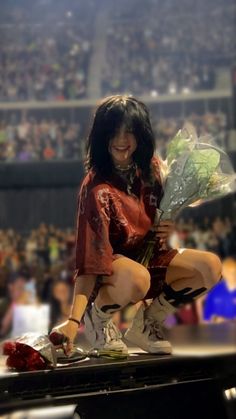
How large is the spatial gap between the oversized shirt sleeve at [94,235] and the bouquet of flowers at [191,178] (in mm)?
120

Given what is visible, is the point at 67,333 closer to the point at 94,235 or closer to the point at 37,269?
the point at 94,235

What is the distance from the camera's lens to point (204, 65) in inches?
223

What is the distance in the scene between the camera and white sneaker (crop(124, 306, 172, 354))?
1.33m

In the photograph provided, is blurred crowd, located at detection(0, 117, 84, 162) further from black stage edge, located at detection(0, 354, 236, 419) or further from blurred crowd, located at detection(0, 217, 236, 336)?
black stage edge, located at detection(0, 354, 236, 419)

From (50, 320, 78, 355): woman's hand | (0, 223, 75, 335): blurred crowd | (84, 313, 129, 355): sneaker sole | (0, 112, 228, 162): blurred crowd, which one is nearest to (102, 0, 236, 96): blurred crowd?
(0, 112, 228, 162): blurred crowd

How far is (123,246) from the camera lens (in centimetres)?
132

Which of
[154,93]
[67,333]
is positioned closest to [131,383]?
[67,333]

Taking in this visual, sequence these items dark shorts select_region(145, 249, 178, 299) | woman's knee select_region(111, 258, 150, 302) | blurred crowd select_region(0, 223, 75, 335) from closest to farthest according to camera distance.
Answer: woman's knee select_region(111, 258, 150, 302) → dark shorts select_region(145, 249, 178, 299) → blurred crowd select_region(0, 223, 75, 335)

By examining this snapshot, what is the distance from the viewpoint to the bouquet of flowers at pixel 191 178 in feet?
4.26

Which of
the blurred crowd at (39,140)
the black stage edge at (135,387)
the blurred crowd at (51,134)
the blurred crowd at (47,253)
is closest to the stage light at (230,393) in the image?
the black stage edge at (135,387)

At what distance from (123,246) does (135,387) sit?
32 cm

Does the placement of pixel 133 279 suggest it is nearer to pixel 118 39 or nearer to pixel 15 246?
pixel 15 246

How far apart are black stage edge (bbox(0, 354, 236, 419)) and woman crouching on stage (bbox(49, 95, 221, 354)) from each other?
0.12 meters

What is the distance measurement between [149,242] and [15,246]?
3617 mm
